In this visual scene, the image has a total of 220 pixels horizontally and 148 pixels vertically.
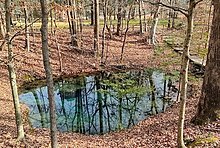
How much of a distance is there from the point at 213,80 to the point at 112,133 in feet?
21.5

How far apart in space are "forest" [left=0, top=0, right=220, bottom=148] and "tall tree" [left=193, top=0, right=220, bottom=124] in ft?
0.11

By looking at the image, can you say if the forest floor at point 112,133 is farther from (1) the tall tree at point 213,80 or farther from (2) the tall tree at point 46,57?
(2) the tall tree at point 46,57

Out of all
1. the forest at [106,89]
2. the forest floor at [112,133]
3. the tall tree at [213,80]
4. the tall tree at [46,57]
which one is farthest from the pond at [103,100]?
the tall tree at [46,57]

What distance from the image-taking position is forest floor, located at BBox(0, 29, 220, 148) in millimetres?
11100

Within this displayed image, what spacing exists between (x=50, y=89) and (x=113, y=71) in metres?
20.4

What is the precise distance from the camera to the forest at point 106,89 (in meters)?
9.77

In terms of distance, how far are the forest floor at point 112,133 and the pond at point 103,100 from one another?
133 centimetres

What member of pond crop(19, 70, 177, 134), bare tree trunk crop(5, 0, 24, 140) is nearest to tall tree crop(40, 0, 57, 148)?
bare tree trunk crop(5, 0, 24, 140)

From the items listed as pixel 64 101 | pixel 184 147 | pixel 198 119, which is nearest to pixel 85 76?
pixel 64 101

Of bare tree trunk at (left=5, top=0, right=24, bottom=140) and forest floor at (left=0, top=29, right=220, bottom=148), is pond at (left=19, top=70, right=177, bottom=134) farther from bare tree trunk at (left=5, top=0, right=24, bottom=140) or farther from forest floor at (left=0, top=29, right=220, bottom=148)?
bare tree trunk at (left=5, top=0, right=24, bottom=140)

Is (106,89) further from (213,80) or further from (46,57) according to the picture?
(46,57)

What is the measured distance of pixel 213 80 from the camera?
10359 mm

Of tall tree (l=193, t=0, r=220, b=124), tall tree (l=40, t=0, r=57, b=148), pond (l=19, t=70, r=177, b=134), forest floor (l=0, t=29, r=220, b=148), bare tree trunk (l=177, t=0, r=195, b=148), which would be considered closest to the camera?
tall tree (l=40, t=0, r=57, b=148)

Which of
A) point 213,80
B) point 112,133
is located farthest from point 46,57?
point 112,133
